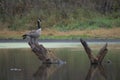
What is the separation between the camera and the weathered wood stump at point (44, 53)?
2400 cm

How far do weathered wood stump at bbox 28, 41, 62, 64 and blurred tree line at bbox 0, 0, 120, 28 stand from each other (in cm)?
2491

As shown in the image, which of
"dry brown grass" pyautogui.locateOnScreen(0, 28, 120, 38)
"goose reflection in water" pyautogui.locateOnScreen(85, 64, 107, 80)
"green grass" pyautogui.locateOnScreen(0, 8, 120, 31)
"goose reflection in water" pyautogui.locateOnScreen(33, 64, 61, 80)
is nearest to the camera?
"goose reflection in water" pyautogui.locateOnScreen(85, 64, 107, 80)

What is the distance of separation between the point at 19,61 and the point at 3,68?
3413 mm

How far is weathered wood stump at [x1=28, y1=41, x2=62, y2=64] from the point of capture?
945 inches

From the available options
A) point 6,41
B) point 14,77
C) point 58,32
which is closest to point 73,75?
point 14,77

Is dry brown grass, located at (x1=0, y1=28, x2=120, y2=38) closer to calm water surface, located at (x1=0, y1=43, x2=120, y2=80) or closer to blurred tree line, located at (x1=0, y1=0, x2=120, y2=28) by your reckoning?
blurred tree line, located at (x1=0, y1=0, x2=120, y2=28)

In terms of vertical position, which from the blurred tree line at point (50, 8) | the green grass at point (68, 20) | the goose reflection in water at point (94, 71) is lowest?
the goose reflection in water at point (94, 71)

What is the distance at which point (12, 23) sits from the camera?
4838 centimetres

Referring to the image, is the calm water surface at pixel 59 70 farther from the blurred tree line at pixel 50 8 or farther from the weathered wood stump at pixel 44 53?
the blurred tree line at pixel 50 8

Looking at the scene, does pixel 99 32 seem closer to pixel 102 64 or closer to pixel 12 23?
pixel 12 23

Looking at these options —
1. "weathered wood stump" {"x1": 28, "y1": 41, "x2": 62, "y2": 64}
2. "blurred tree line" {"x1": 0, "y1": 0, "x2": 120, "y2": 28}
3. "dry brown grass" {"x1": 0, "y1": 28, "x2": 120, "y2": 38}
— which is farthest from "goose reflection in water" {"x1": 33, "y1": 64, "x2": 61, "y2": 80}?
"blurred tree line" {"x1": 0, "y1": 0, "x2": 120, "y2": 28}

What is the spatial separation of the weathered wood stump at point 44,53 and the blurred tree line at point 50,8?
24912 millimetres

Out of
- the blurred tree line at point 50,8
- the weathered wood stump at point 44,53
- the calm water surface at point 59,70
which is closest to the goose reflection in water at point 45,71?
the calm water surface at point 59,70

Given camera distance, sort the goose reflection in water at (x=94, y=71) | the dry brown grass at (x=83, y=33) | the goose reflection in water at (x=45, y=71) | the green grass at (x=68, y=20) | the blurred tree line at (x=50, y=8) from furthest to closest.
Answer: the blurred tree line at (x=50, y=8) < the green grass at (x=68, y=20) < the dry brown grass at (x=83, y=33) < the goose reflection in water at (x=45, y=71) < the goose reflection in water at (x=94, y=71)
